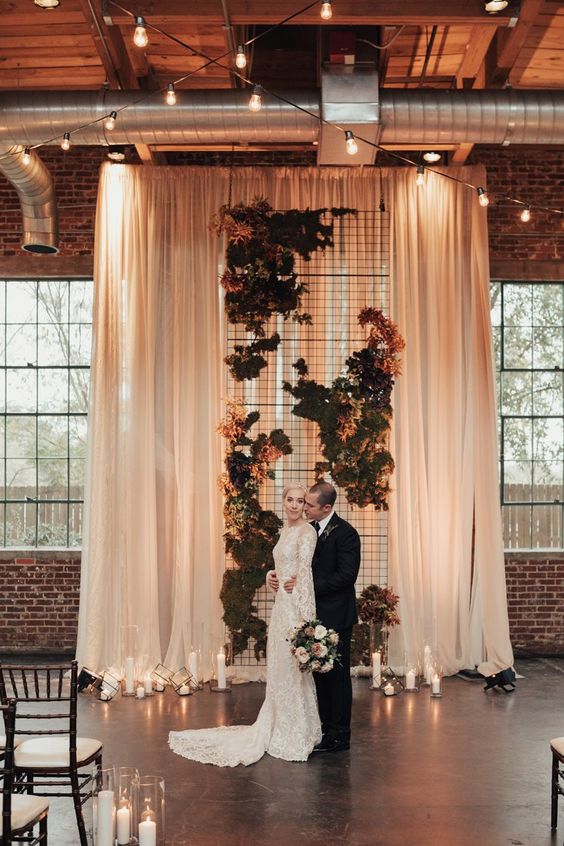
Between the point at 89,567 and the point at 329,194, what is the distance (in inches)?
155

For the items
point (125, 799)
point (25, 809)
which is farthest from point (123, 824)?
point (25, 809)

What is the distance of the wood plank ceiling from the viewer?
729cm

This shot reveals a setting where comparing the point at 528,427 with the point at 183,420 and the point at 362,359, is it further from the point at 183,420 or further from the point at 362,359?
the point at 183,420

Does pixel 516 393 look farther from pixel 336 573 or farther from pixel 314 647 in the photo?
pixel 314 647

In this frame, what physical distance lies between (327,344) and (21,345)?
3.29m

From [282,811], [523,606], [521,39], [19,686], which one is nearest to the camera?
[282,811]

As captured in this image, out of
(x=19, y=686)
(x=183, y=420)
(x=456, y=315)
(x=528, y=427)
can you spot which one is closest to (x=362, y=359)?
(x=456, y=315)

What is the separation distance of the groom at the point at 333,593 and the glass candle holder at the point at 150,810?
207 cm

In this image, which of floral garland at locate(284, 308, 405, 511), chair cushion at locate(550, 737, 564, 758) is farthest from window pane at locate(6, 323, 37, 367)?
chair cushion at locate(550, 737, 564, 758)

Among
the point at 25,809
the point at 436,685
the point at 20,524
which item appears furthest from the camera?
the point at 20,524

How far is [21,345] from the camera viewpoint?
1077 cm

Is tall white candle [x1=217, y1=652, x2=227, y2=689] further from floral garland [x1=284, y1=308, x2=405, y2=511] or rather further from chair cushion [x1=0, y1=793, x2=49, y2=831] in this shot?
chair cushion [x1=0, y1=793, x2=49, y2=831]

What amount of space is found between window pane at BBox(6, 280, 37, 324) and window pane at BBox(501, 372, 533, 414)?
481 cm

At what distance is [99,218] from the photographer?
373 inches
